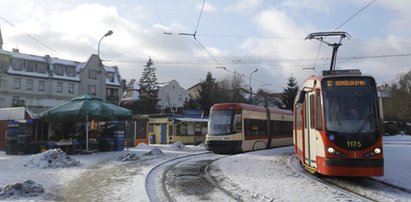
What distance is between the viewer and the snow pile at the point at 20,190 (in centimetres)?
1041

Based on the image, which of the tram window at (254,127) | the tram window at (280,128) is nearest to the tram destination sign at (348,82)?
the tram window at (254,127)

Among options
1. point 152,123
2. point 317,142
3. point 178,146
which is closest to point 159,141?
point 152,123

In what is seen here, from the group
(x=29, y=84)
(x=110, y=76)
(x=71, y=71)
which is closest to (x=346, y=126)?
(x=29, y=84)

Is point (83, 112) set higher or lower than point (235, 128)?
higher

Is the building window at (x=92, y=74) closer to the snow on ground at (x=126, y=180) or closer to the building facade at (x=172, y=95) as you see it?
the building facade at (x=172, y=95)

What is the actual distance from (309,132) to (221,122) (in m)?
12.2

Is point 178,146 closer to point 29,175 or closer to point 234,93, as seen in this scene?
point 29,175

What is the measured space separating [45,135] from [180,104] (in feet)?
217

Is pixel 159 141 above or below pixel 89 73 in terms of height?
below

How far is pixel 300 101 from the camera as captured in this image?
1370cm

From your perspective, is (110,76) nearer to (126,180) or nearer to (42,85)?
(42,85)

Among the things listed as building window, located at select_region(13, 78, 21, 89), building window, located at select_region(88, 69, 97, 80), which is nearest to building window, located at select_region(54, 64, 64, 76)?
building window, located at select_region(88, 69, 97, 80)

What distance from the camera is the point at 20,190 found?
35.0 feet

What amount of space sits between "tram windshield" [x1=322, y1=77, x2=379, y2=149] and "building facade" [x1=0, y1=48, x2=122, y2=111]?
4667cm
